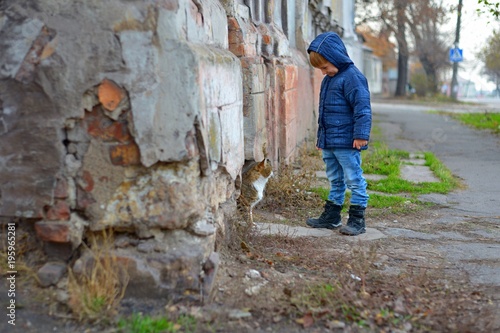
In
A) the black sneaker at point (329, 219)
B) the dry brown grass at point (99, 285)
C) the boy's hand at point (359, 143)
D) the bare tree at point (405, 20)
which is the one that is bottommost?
the black sneaker at point (329, 219)

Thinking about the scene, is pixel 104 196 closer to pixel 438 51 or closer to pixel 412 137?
pixel 412 137

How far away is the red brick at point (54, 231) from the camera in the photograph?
10.6 ft

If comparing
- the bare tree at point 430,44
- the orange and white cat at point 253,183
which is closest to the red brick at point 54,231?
the orange and white cat at point 253,183

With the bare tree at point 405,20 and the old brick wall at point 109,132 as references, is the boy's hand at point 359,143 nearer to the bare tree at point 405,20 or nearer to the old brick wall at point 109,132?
the old brick wall at point 109,132

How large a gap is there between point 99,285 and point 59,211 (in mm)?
453

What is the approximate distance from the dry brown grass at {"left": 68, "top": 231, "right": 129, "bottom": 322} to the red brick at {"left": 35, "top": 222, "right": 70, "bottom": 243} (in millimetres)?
151

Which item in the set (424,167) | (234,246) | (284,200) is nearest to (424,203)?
(284,200)

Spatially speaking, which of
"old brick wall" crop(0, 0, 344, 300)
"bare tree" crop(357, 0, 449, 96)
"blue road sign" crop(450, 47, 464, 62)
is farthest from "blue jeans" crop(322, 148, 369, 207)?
"bare tree" crop(357, 0, 449, 96)

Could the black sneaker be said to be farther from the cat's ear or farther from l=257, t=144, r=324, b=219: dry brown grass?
the cat's ear

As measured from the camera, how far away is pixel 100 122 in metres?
3.21

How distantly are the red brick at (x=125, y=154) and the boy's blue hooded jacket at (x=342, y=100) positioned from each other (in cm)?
212

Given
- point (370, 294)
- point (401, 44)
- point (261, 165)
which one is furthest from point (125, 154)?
point (401, 44)

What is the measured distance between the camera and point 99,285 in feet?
10.2

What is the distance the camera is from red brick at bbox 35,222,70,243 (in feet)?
10.6
